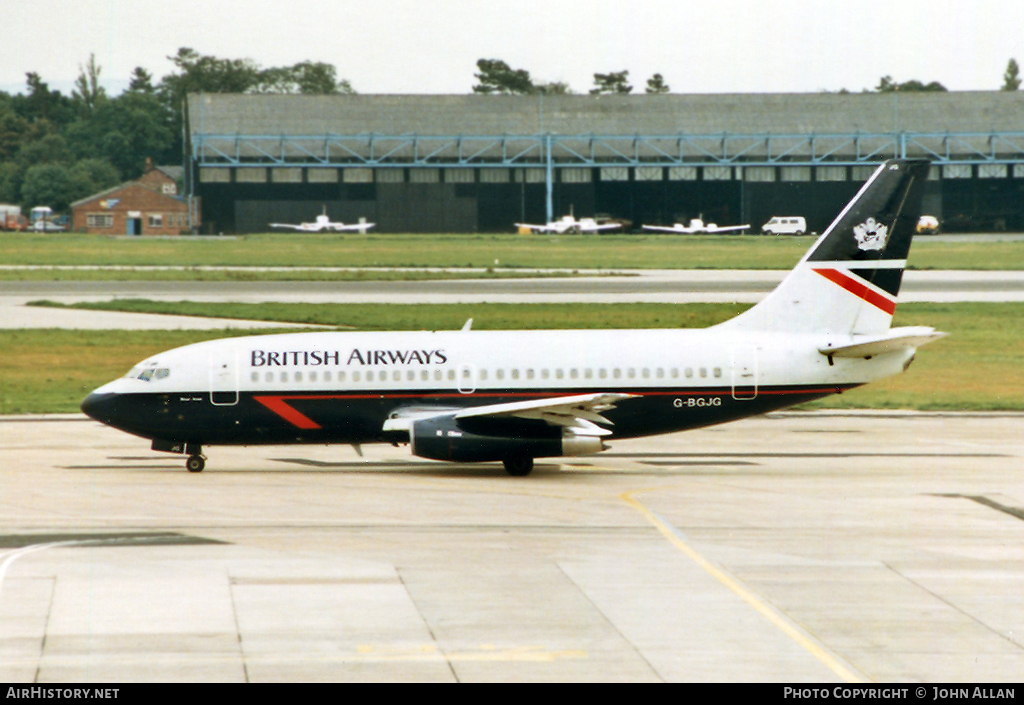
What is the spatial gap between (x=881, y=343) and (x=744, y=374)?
3.44 m

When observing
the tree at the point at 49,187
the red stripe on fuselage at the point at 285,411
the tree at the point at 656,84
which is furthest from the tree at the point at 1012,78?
the red stripe on fuselage at the point at 285,411

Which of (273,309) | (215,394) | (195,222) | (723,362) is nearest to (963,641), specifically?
(723,362)

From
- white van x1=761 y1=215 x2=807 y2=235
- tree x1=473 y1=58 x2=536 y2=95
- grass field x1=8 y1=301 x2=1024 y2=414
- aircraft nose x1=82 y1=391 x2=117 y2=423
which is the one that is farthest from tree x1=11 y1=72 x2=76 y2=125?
aircraft nose x1=82 y1=391 x2=117 y2=423

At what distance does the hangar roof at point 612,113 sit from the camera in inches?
2463

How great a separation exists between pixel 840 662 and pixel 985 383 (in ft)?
118

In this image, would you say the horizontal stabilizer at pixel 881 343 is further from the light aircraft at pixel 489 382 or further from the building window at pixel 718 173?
the building window at pixel 718 173

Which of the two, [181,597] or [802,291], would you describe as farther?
[802,291]

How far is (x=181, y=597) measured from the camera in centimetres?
1897

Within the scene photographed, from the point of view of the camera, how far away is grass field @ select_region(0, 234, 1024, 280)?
232 feet

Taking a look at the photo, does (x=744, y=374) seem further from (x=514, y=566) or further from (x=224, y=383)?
(x=224, y=383)

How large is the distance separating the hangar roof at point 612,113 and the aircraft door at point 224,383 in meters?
37.6

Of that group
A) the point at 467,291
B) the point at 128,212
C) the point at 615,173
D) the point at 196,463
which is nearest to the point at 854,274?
the point at 196,463

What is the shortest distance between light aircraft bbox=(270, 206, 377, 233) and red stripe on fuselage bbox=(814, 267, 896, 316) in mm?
76257
